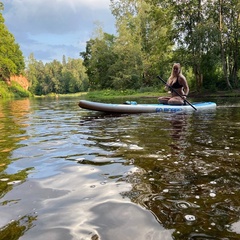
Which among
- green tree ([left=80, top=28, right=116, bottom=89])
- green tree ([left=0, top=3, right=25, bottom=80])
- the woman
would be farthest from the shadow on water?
green tree ([left=0, top=3, right=25, bottom=80])

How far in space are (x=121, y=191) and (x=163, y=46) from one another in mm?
22840

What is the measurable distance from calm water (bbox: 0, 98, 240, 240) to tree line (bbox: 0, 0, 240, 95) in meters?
18.4

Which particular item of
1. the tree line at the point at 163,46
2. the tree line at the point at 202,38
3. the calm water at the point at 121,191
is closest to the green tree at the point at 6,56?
the tree line at the point at 163,46

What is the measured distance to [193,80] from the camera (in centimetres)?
2494

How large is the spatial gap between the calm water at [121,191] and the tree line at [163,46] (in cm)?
1835

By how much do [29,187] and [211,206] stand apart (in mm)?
1488

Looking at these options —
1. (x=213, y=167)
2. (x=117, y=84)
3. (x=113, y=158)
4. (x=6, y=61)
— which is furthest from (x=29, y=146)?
(x=6, y=61)

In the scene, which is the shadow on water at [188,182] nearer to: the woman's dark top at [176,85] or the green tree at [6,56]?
the woman's dark top at [176,85]

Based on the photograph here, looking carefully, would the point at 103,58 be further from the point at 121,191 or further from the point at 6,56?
the point at 121,191

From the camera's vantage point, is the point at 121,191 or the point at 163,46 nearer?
the point at 121,191

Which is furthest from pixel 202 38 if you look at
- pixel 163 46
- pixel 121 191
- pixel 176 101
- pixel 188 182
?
pixel 121 191

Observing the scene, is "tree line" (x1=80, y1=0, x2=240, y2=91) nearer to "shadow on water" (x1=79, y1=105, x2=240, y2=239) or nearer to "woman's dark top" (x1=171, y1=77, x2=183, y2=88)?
"woman's dark top" (x1=171, y1=77, x2=183, y2=88)

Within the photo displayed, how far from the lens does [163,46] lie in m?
23.7

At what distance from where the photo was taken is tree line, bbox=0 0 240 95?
20812 mm
